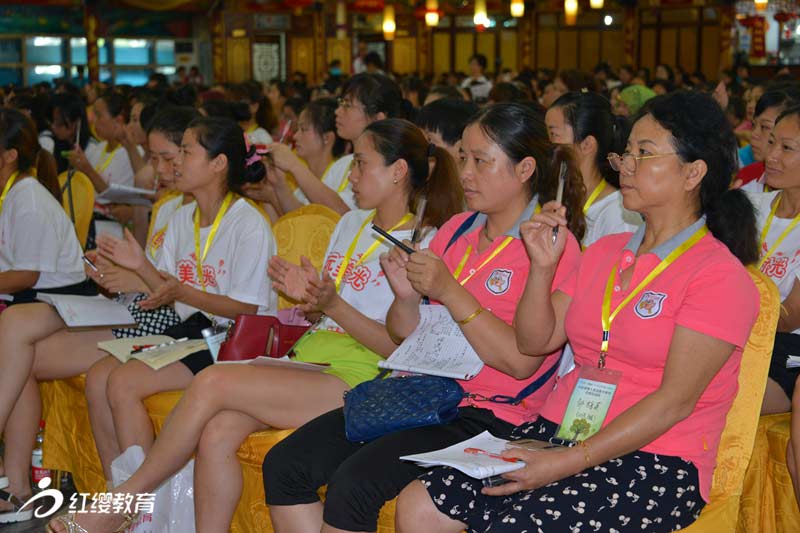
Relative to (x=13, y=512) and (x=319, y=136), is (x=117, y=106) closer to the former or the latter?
(x=319, y=136)

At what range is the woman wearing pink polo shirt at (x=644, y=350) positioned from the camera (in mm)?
1914

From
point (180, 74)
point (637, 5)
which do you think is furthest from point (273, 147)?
point (637, 5)

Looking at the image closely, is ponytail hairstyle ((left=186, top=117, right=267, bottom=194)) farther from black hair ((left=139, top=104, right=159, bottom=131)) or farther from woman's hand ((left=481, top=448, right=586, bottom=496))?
black hair ((left=139, top=104, right=159, bottom=131))

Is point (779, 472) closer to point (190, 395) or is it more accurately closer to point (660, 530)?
point (660, 530)

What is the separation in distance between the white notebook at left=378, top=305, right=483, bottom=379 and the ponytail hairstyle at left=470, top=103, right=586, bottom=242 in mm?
388

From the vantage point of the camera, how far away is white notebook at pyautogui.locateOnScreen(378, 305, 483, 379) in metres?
2.27

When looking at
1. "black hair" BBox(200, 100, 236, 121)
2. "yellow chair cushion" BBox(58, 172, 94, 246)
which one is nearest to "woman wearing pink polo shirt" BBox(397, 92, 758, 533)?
"yellow chair cushion" BBox(58, 172, 94, 246)

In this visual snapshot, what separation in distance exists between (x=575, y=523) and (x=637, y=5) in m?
17.2

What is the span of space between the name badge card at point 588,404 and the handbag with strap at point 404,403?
10.7 inches

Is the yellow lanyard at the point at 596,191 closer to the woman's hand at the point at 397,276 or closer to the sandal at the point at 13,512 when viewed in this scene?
the woman's hand at the point at 397,276

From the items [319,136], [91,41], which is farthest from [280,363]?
[91,41]

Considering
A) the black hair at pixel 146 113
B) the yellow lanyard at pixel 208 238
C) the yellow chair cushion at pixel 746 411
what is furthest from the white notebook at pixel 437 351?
the black hair at pixel 146 113

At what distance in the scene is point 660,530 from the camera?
1.95 m

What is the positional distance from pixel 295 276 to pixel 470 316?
540mm
